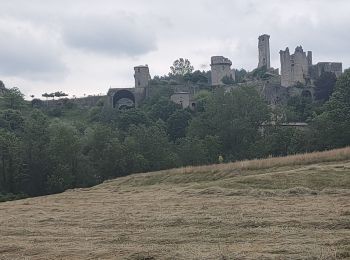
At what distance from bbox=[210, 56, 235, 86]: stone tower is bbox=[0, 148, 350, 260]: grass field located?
71.8 meters

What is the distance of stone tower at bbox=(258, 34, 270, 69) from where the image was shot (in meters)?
102

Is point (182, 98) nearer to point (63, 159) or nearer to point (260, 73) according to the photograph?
point (260, 73)

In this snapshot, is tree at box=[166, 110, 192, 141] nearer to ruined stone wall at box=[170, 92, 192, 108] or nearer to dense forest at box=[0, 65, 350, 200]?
dense forest at box=[0, 65, 350, 200]

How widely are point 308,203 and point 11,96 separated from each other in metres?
75.7

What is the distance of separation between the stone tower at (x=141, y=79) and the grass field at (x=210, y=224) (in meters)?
67.8

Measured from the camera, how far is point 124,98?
3723 inches

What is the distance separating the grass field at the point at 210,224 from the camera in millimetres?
10734

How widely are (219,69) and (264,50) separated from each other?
32.4 ft

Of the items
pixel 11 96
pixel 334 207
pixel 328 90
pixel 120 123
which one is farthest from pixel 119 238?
pixel 11 96

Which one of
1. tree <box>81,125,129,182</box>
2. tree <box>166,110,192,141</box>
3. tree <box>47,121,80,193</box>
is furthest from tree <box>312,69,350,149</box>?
tree <box>47,121,80,193</box>

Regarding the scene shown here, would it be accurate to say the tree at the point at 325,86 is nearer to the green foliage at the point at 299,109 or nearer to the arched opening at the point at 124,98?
the green foliage at the point at 299,109

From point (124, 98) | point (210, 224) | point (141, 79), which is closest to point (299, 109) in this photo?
point (141, 79)

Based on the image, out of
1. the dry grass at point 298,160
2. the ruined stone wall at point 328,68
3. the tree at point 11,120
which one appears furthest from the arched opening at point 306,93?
the dry grass at point 298,160

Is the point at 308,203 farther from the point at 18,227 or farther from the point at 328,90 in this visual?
the point at 328,90
